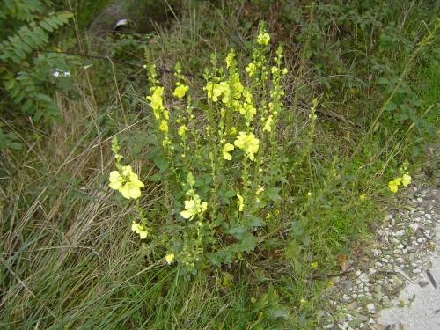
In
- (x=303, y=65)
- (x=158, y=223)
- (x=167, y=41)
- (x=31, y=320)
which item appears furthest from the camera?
(x=167, y=41)

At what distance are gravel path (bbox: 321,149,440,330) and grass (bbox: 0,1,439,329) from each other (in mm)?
108

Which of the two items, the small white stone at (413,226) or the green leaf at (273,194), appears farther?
the small white stone at (413,226)

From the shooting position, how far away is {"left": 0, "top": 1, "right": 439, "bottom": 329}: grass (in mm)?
2311

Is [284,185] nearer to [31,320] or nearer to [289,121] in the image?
[289,121]

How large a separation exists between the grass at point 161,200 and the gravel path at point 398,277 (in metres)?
0.11

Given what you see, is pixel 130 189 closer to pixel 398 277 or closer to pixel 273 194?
pixel 273 194

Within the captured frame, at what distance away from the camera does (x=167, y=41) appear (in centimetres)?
357

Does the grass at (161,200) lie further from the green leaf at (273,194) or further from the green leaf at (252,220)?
the green leaf at (252,220)

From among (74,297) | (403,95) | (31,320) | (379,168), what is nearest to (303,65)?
(403,95)

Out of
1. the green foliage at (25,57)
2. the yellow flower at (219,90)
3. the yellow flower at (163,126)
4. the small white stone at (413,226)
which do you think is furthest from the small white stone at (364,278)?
the green foliage at (25,57)

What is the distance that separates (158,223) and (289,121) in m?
0.98

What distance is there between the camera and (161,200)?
104 inches

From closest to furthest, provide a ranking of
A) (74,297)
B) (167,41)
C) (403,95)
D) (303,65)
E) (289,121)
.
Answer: (74,297), (289,121), (403,95), (303,65), (167,41)

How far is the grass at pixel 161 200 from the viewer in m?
2.31
